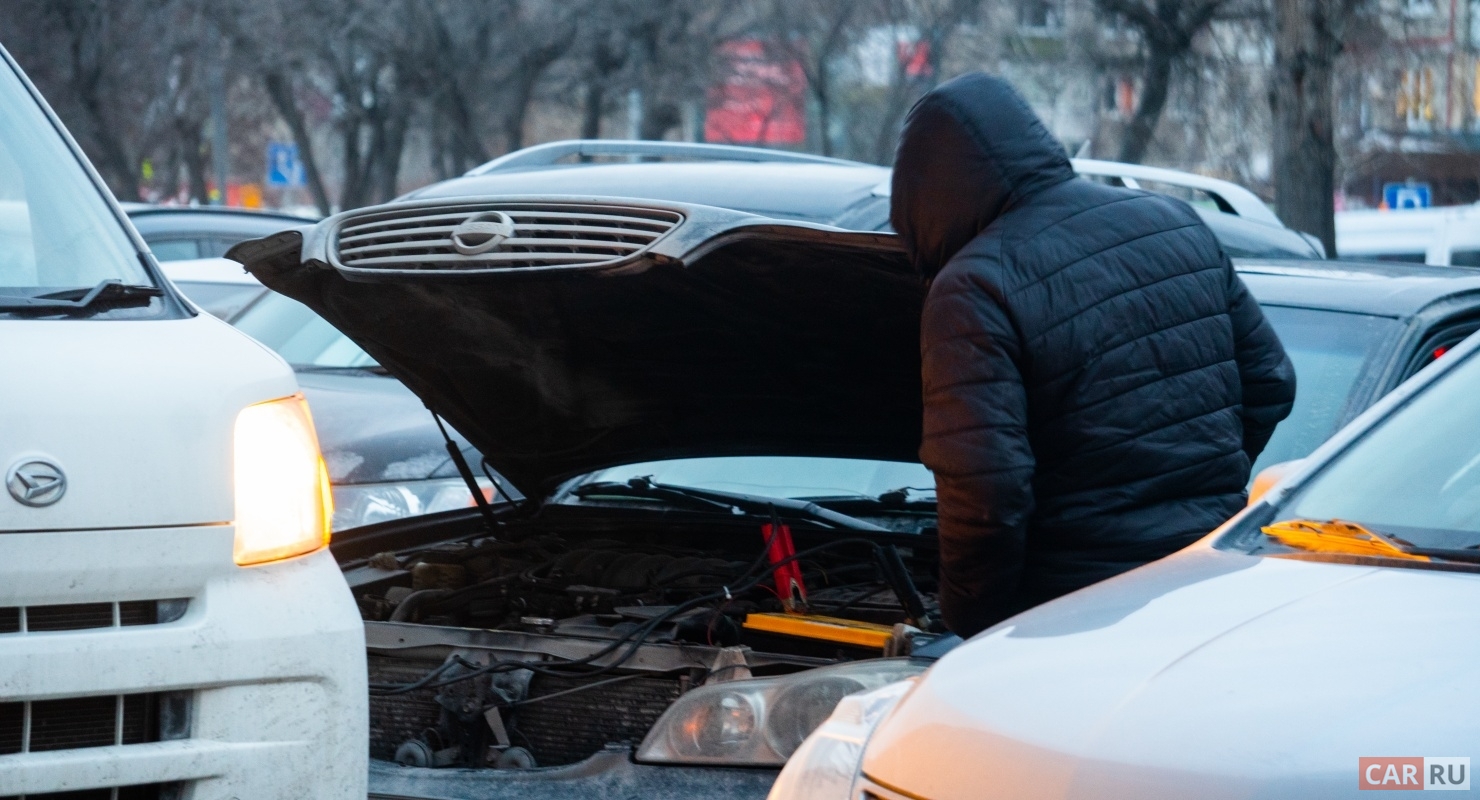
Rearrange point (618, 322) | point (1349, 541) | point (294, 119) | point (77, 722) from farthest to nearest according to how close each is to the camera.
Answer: point (294, 119) → point (618, 322) → point (77, 722) → point (1349, 541)

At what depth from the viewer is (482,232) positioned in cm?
316

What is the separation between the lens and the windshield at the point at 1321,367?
3.87m

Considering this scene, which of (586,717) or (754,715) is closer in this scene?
(754,715)

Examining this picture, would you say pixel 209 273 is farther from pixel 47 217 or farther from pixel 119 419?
pixel 119 419

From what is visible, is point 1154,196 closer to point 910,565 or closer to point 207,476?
point 910,565

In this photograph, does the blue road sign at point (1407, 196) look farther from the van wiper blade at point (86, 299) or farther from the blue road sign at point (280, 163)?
the van wiper blade at point (86, 299)

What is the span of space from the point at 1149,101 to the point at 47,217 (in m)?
18.4

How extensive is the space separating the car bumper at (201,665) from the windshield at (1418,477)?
5.15ft

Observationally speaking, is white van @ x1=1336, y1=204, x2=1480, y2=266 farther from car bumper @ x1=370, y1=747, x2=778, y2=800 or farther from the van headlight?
the van headlight

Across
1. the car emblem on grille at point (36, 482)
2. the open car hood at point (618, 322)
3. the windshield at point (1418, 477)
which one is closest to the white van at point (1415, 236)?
the open car hood at point (618, 322)

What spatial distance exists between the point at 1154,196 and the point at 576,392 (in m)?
1.58

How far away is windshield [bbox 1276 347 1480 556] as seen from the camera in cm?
240

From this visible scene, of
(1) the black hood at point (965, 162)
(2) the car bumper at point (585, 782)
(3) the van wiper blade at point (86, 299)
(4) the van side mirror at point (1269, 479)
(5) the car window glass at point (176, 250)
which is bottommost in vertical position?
(2) the car bumper at point (585, 782)

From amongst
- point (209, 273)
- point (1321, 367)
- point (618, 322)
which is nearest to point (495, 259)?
point (618, 322)
